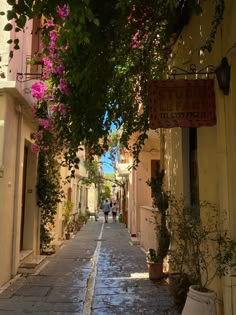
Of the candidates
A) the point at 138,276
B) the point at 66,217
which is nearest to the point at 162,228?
the point at 138,276

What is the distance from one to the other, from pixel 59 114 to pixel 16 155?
9.90 feet

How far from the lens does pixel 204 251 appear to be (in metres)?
5.49

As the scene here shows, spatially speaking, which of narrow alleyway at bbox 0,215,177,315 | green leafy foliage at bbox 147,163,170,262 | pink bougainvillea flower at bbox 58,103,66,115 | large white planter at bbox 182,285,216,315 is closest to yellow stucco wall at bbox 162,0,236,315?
large white planter at bbox 182,285,216,315

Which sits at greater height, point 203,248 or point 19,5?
point 19,5

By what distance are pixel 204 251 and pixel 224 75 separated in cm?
240

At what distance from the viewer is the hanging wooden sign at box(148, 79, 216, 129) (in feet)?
15.5

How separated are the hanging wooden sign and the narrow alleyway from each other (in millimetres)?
3015

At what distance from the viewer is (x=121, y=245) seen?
1488 cm

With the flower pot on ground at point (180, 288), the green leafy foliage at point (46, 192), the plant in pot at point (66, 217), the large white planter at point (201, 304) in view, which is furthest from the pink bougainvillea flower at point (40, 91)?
the plant in pot at point (66, 217)

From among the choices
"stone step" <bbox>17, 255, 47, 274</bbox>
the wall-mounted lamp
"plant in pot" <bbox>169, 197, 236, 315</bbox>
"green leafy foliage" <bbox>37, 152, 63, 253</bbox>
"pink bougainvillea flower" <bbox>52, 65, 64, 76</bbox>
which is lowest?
"stone step" <bbox>17, 255, 47, 274</bbox>

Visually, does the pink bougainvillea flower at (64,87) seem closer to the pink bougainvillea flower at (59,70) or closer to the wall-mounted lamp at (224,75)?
the pink bougainvillea flower at (59,70)

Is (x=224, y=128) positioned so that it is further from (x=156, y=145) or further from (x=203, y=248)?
(x=156, y=145)

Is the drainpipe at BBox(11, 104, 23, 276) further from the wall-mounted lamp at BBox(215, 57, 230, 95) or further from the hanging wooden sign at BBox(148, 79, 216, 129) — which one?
the wall-mounted lamp at BBox(215, 57, 230, 95)

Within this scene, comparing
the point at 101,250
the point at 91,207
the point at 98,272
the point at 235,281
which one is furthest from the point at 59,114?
the point at 91,207
